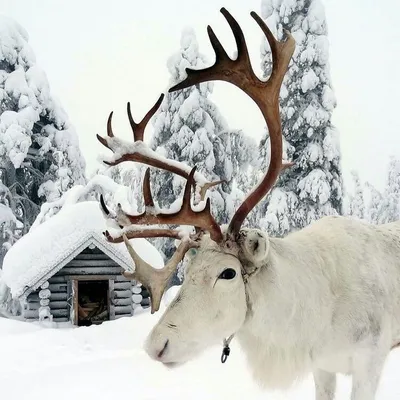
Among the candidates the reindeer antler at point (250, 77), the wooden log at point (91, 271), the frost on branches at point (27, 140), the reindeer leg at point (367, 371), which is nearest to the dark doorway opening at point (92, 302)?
the wooden log at point (91, 271)

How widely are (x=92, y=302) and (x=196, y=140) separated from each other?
5.95 metres

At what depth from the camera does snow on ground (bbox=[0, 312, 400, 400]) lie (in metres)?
4.75

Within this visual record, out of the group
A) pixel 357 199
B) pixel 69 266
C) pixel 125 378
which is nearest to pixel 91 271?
pixel 69 266

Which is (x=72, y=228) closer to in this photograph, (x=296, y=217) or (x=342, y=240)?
(x=296, y=217)

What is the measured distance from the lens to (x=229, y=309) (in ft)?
8.01

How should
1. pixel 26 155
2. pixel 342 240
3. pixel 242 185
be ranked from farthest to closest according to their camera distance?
pixel 242 185 < pixel 26 155 < pixel 342 240

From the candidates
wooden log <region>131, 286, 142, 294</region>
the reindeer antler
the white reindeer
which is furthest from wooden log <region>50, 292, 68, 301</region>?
the reindeer antler

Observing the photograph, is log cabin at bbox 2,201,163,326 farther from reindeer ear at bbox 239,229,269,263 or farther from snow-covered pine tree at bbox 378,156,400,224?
snow-covered pine tree at bbox 378,156,400,224

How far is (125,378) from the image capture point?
5.58 m

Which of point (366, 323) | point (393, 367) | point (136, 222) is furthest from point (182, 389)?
point (136, 222)

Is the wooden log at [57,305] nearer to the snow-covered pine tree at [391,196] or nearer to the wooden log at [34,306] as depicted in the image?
the wooden log at [34,306]

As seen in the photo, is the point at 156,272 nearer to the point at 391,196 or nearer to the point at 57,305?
the point at 57,305

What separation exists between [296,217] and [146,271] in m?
12.2

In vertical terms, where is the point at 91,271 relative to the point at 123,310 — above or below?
above
